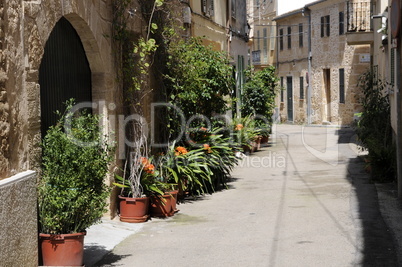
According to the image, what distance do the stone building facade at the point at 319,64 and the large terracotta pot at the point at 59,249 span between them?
22590 mm

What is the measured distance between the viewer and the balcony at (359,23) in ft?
83.6

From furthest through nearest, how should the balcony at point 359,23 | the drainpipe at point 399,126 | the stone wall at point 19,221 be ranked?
1. the balcony at point 359,23
2. the drainpipe at point 399,126
3. the stone wall at point 19,221

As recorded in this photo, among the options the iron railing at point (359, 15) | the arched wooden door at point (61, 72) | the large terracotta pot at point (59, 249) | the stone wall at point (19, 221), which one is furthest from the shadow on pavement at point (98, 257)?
the iron railing at point (359, 15)

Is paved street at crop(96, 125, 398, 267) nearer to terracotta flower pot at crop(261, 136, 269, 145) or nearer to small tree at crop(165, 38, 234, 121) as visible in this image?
small tree at crop(165, 38, 234, 121)

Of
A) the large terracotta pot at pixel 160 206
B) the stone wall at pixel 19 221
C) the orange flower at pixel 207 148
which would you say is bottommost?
the large terracotta pot at pixel 160 206

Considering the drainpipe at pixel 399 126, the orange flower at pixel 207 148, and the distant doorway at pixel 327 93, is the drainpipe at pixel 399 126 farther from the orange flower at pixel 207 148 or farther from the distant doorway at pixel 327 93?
the distant doorway at pixel 327 93

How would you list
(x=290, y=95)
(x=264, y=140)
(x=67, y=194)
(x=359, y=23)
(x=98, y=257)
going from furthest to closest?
(x=290, y=95)
(x=359, y=23)
(x=264, y=140)
(x=98, y=257)
(x=67, y=194)

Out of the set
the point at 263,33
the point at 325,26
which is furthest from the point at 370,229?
the point at 263,33

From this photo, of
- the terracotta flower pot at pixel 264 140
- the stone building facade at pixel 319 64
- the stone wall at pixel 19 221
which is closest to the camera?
the stone wall at pixel 19 221

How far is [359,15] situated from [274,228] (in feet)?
69.9

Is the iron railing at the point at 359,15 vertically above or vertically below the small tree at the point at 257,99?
above

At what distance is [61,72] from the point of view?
25.2 feet

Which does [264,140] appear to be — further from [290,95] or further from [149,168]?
[290,95]

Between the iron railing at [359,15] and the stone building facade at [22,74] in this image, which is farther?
the iron railing at [359,15]
